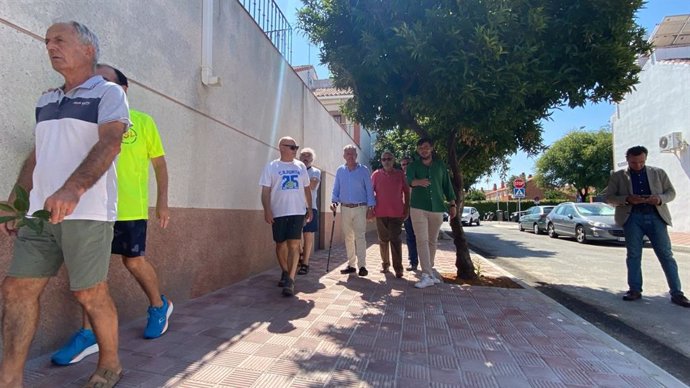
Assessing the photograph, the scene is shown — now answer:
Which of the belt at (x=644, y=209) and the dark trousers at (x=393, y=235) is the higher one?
the belt at (x=644, y=209)

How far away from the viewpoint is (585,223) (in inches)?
483

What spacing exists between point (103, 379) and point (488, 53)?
172 inches

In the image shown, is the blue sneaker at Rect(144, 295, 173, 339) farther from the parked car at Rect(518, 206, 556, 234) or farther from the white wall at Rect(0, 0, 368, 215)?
the parked car at Rect(518, 206, 556, 234)

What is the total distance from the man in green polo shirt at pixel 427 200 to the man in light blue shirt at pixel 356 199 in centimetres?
79

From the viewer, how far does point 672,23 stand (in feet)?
57.3

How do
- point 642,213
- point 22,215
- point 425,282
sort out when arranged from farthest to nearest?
point 425,282, point 642,213, point 22,215

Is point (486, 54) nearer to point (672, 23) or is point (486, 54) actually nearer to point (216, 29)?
point (216, 29)

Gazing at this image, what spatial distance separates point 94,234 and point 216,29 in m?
3.37

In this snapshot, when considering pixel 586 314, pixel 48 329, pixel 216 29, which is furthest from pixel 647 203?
pixel 48 329

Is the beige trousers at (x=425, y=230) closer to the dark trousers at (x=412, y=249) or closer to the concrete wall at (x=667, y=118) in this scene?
the dark trousers at (x=412, y=249)

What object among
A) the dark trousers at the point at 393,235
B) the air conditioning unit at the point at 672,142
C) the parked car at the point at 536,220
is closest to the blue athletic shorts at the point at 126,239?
the dark trousers at the point at 393,235

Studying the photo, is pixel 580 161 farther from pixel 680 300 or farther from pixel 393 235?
pixel 393 235

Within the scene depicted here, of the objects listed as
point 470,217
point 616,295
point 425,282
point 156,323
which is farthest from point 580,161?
point 156,323

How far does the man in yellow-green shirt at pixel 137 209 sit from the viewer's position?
2826mm
